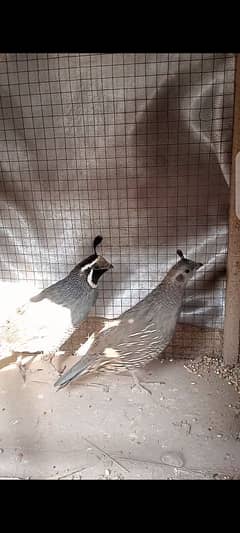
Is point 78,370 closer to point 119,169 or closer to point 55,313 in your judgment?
point 55,313

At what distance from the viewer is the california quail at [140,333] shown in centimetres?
189

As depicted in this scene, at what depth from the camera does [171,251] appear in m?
2.19

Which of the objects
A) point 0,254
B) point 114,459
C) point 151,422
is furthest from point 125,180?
point 114,459

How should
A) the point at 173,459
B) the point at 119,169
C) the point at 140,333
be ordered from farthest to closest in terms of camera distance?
the point at 119,169 < the point at 140,333 < the point at 173,459

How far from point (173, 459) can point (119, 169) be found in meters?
1.22

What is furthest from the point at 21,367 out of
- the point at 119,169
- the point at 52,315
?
the point at 119,169

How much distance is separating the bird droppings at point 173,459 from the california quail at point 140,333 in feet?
1.52

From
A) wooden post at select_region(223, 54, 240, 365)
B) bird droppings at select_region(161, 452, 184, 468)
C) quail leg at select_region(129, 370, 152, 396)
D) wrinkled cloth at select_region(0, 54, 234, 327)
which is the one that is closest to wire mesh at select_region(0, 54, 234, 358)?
wrinkled cloth at select_region(0, 54, 234, 327)

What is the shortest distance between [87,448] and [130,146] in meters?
1.25

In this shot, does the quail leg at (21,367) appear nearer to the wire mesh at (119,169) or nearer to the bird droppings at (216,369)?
the wire mesh at (119,169)

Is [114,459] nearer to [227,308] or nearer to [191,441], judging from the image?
[191,441]

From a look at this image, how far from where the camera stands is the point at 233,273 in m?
1.97

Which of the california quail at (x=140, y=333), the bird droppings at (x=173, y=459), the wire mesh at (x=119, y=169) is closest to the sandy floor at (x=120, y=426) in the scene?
the bird droppings at (x=173, y=459)

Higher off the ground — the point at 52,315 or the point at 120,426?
the point at 52,315
